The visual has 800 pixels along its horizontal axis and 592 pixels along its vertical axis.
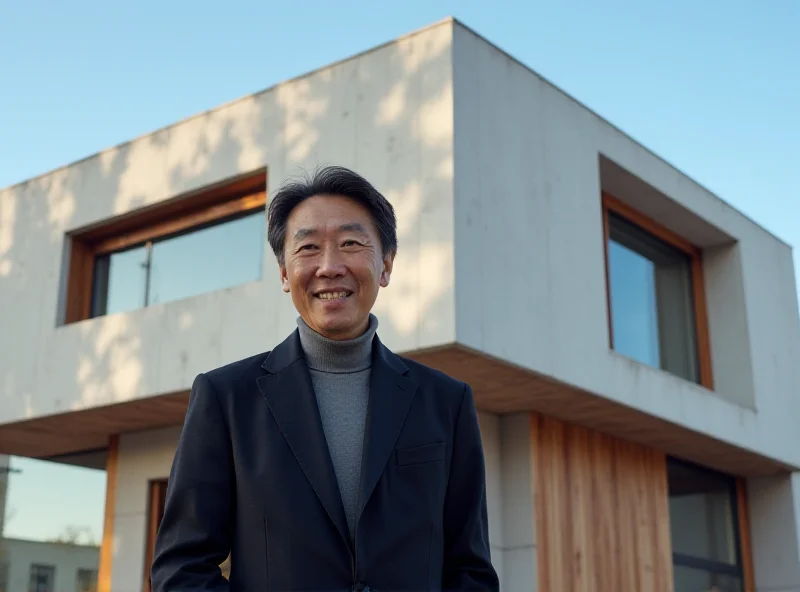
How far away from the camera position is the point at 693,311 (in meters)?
11.0

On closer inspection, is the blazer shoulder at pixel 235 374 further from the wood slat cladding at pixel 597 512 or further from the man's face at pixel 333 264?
the wood slat cladding at pixel 597 512

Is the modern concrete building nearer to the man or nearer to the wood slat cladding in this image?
the wood slat cladding

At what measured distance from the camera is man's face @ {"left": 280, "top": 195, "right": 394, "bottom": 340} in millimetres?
2037

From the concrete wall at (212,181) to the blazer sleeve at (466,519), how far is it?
484cm

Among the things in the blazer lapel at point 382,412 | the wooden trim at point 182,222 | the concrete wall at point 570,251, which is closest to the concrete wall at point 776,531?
the concrete wall at point 570,251

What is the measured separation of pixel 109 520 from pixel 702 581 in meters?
5.64

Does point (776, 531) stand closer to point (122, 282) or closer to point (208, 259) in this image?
point (208, 259)

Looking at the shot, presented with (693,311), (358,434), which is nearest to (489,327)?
(693,311)

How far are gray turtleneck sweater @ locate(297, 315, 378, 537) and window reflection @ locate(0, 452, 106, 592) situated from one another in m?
8.70

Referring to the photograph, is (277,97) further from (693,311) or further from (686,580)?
(686,580)

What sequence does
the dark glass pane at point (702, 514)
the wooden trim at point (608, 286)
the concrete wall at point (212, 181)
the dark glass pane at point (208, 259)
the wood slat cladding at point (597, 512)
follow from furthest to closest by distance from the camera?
the dark glass pane at point (702, 514) → the wooden trim at point (608, 286) → the dark glass pane at point (208, 259) → the wood slat cladding at point (597, 512) → the concrete wall at point (212, 181)

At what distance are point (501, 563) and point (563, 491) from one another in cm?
83

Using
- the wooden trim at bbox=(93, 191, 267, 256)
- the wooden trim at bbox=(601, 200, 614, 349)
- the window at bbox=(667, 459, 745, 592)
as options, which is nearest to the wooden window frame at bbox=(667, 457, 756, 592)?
the window at bbox=(667, 459, 745, 592)

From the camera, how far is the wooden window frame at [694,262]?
1003cm
